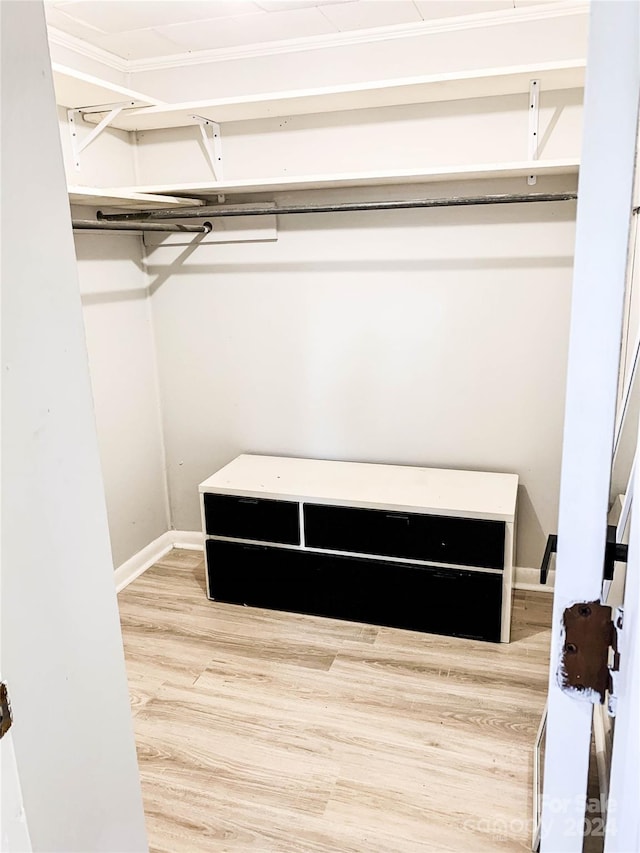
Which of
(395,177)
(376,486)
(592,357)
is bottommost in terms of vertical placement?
(376,486)

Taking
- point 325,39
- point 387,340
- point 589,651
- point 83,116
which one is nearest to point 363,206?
point 387,340

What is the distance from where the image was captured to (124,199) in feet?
8.14

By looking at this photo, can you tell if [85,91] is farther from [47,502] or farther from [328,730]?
[328,730]

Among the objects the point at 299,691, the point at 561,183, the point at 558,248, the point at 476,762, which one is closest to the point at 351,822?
the point at 476,762

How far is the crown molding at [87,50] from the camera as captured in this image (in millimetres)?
2537

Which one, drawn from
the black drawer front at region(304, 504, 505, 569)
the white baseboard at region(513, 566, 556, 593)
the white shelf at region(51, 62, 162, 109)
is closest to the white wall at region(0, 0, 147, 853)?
the white shelf at region(51, 62, 162, 109)

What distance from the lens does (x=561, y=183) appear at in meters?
2.57

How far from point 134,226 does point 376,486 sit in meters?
1.45

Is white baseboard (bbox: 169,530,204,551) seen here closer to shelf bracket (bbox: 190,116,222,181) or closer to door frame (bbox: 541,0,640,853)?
shelf bracket (bbox: 190,116,222,181)

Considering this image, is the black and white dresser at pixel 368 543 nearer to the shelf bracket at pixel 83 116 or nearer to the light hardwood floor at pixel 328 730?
the light hardwood floor at pixel 328 730

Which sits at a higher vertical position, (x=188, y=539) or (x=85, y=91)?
(x=85, y=91)

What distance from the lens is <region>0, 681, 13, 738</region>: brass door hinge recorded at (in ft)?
2.38

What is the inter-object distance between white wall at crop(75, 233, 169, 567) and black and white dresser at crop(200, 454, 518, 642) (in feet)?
1.71

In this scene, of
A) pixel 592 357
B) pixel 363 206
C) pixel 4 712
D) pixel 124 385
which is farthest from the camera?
pixel 124 385
